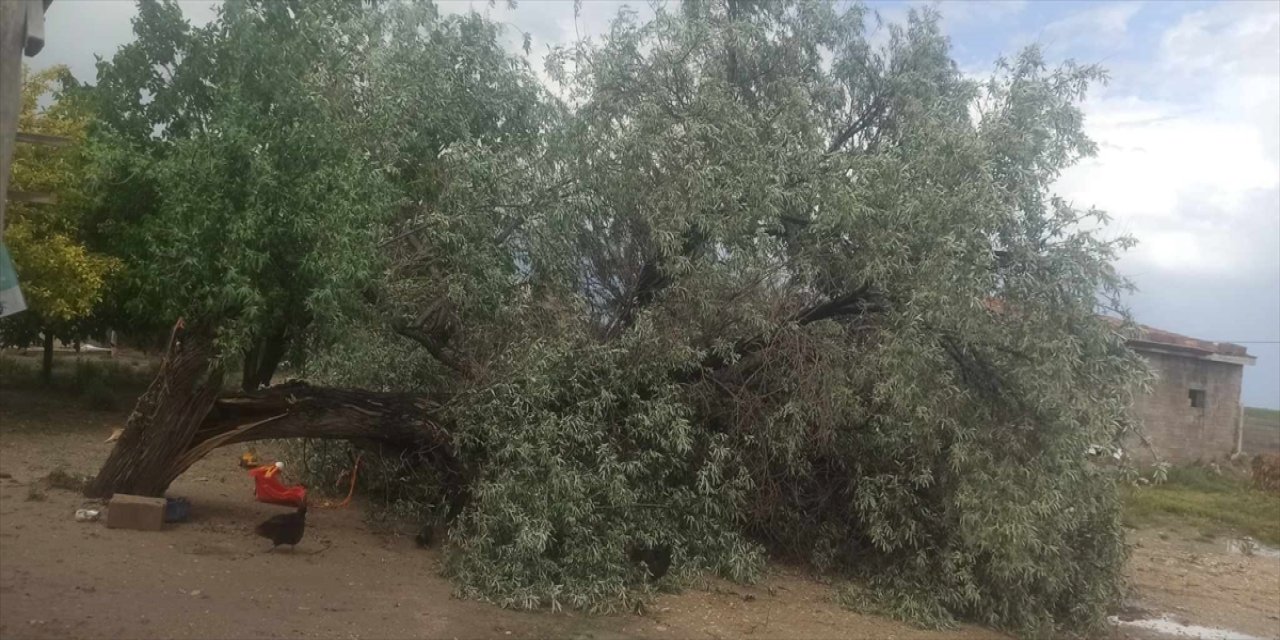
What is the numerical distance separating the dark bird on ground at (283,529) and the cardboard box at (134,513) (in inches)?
33.2

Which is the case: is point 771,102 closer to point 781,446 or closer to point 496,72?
point 496,72

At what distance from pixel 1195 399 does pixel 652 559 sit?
20233 mm

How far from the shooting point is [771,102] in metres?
11.0

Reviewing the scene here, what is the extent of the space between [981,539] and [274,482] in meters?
6.09

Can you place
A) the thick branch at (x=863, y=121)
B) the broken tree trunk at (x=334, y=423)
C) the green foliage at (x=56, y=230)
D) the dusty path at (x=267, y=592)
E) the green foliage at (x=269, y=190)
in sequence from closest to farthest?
the dusty path at (x=267, y=592)
the green foliage at (x=269, y=190)
the broken tree trunk at (x=334, y=423)
the thick branch at (x=863, y=121)
the green foliage at (x=56, y=230)

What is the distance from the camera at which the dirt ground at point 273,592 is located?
265 inches

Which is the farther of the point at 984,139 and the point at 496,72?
the point at 496,72

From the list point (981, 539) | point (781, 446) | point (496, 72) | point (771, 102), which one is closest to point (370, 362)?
point (496, 72)

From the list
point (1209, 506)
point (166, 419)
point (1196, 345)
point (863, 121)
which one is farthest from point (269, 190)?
point (1196, 345)

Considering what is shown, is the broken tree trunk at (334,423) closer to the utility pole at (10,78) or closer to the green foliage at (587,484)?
the green foliage at (587,484)

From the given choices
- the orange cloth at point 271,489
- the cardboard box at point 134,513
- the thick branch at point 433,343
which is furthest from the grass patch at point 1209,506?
the cardboard box at point 134,513

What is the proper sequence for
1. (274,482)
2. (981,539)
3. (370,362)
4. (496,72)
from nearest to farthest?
(981,539), (274,482), (370,362), (496,72)

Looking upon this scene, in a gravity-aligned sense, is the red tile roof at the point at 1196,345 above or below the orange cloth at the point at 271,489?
above

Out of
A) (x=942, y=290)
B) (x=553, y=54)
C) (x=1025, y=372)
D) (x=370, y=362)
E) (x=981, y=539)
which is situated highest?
(x=553, y=54)
